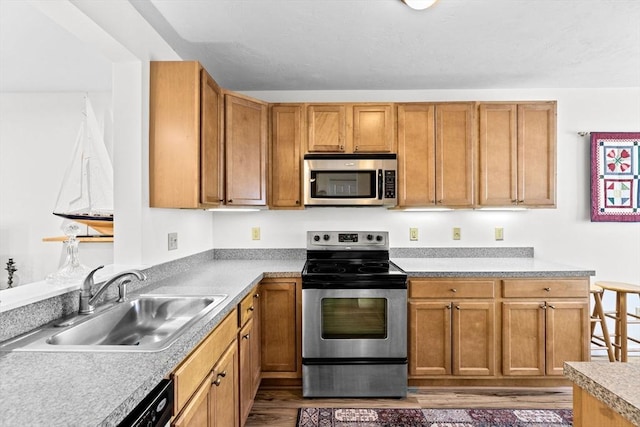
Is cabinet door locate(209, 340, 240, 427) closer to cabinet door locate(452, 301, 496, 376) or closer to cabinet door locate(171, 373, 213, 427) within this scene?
cabinet door locate(171, 373, 213, 427)

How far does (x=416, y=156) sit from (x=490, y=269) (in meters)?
1.04

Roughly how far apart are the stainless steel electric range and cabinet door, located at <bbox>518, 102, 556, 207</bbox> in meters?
1.36

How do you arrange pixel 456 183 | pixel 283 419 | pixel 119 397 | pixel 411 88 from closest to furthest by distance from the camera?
pixel 119 397
pixel 283 419
pixel 456 183
pixel 411 88

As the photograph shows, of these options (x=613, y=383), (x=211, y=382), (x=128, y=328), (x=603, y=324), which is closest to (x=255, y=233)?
(x=128, y=328)

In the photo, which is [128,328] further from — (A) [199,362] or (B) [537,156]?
(B) [537,156]

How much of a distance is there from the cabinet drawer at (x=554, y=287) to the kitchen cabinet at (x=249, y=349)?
5.93ft

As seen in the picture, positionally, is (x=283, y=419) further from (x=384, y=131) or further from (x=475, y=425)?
(x=384, y=131)

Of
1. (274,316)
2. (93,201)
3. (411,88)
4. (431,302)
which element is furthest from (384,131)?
(93,201)

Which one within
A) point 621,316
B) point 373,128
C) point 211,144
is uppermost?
point 373,128

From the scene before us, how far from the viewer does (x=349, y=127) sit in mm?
2945

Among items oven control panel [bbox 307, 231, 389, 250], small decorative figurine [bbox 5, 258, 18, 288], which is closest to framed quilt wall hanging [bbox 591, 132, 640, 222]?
oven control panel [bbox 307, 231, 389, 250]

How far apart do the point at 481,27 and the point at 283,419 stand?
2746 mm

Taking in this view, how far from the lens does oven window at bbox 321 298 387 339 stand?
2521 mm

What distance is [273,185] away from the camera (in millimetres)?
2971
